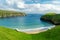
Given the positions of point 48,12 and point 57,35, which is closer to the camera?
point 57,35

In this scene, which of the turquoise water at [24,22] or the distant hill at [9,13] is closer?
the turquoise water at [24,22]

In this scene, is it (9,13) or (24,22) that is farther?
(9,13)

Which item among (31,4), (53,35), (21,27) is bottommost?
(21,27)

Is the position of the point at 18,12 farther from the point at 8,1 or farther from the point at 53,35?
the point at 53,35

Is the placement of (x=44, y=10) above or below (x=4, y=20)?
above

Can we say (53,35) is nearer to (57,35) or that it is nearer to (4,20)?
(57,35)

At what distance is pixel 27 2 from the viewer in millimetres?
10812

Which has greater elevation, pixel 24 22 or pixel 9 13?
pixel 9 13

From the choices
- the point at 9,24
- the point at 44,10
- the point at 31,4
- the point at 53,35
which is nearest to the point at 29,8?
the point at 31,4

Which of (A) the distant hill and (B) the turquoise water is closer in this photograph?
(B) the turquoise water

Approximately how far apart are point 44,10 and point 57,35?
3.14m

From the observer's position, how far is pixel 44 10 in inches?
423

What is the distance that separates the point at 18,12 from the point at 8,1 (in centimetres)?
104

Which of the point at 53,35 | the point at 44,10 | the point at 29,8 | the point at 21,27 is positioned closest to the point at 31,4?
the point at 29,8
